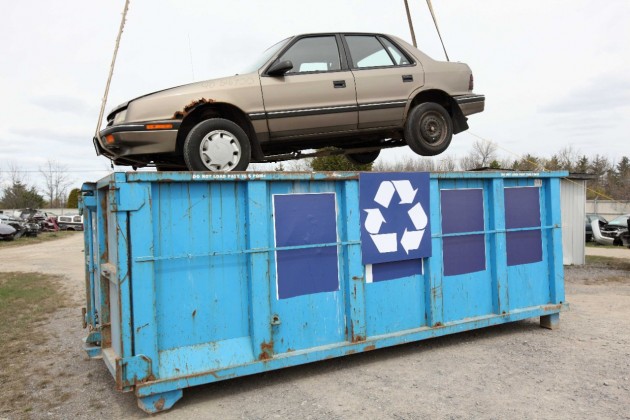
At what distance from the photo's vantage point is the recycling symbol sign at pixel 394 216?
4.69m

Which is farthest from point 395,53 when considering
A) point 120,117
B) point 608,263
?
point 608,263

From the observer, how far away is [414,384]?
4234mm

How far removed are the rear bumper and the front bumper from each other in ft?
10.5

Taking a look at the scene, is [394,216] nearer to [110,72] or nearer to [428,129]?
[428,129]

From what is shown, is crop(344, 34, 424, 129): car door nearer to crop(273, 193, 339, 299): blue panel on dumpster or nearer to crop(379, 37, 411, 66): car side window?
crop(379, 37, 411, 66): car side window

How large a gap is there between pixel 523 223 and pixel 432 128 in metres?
1.50

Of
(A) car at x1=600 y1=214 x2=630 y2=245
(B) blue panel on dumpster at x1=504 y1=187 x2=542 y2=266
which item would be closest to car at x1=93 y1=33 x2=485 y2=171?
(B) blue panel on dumpster at x1=504 y1=187 x2=542 y2=266

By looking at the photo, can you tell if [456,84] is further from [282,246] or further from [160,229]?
[160,229]

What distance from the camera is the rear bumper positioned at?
19.1 ft

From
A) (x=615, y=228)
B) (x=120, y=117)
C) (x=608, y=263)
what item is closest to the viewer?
(x=120, y=117)

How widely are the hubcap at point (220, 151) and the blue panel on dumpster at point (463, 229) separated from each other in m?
2.12

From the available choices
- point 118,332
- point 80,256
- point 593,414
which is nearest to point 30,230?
point 80,256

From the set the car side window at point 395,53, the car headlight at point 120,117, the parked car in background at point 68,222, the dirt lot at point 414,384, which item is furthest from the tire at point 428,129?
the parked car in background at point 68,222

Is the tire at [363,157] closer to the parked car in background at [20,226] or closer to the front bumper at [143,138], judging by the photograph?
the front bumper at [143,138]
